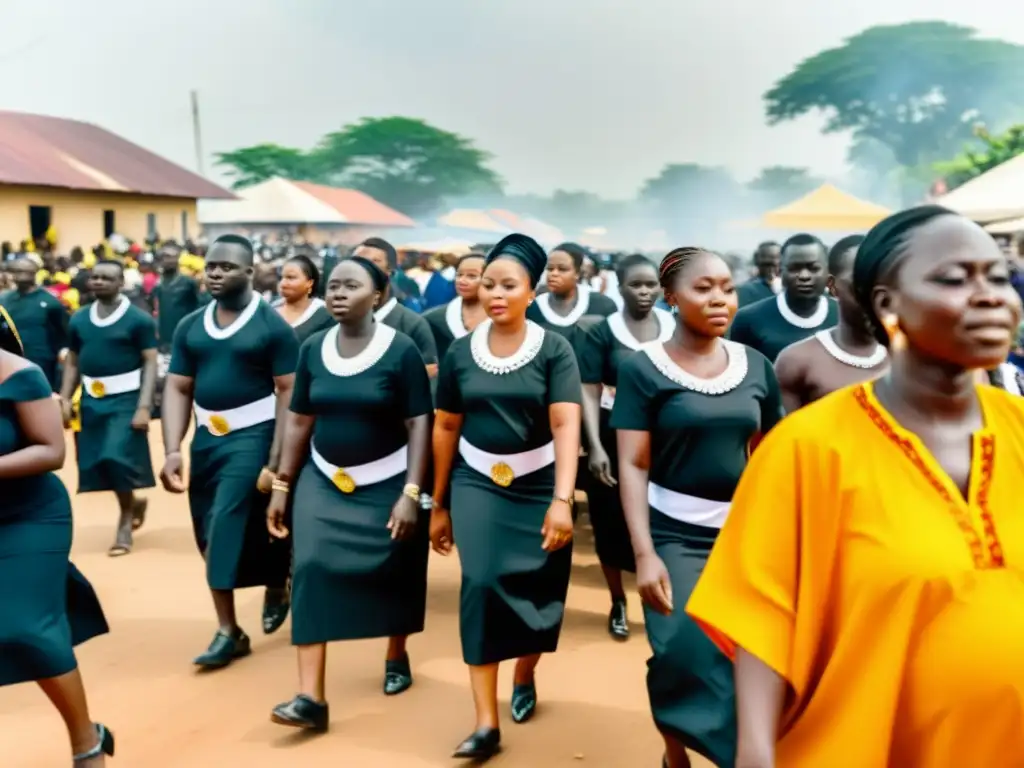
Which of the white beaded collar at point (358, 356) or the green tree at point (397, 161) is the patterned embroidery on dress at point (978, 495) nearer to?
the white beaded collar at point (358, 356)

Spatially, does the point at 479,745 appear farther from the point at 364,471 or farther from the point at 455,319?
the point at 455,319

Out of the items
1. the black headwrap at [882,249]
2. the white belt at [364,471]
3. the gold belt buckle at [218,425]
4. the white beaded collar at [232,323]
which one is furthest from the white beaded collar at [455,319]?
the black headwrap at [882,249]

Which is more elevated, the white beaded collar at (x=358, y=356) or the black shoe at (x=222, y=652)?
the white beaded collar at (x=358, y=356)

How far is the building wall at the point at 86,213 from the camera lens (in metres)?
26.9

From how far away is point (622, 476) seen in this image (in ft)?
13.0

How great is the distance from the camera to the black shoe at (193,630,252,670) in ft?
18.8

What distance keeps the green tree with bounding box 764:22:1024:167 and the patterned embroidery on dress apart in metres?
63.6

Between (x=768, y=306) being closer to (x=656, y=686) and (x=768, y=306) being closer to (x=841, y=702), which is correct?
(x=656, y=686)

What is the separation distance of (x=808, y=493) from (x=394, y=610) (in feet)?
11.1

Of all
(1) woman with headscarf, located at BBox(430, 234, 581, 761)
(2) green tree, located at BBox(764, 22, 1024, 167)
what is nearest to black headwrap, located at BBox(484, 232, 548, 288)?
(1) woman with headscarf, located at BBox(430, 234, 581, 761)

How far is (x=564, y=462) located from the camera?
4676 mm

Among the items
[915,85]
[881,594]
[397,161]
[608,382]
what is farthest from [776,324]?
[397,161]

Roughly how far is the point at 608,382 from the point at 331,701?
2389mm

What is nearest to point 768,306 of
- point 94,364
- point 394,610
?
point 394,610
